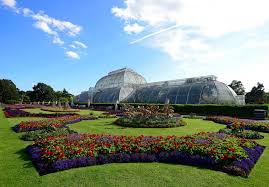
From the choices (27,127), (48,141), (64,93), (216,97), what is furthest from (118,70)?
(48,141)

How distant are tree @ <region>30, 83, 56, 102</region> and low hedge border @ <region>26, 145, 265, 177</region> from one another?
275 ft

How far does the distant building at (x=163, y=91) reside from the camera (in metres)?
35.8

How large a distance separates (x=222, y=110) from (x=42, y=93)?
73.5m

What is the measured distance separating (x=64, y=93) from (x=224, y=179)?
99981 millimetres

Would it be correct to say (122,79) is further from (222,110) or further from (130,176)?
(130,176)

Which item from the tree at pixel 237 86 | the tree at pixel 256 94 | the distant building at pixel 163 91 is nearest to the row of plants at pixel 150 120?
the distant building at pixel 163 91

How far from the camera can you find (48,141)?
9.32 m

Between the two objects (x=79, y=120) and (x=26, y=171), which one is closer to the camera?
(x=26, y=171)

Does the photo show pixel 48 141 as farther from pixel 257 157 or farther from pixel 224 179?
pixel 257 157

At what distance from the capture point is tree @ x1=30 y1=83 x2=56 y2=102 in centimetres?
8844

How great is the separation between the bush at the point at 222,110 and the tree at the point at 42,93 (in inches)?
2602

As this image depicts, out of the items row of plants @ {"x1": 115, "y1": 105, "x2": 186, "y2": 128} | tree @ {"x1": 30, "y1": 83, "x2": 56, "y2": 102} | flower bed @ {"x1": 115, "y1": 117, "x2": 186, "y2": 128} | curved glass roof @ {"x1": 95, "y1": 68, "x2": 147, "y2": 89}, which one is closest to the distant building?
curved glass roof @ {"x1": 95, "y1": 68, "x2": 147, "y2": 89}

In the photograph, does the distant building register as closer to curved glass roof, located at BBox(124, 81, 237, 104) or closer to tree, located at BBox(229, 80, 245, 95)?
curved glass roof, located at BBox(124, 81, 237, 104)

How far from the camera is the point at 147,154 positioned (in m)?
8.31
